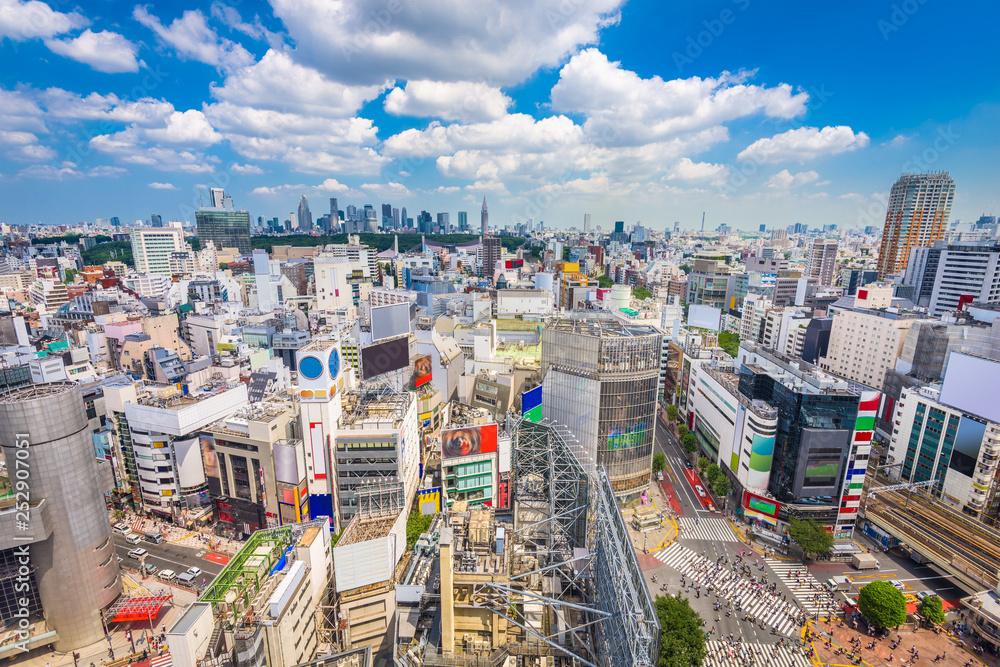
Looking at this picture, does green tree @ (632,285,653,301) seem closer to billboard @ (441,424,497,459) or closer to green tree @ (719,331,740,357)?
green tree @ (719,331,740,357)

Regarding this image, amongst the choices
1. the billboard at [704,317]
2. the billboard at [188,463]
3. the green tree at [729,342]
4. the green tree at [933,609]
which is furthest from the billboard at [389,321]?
the billboard at [704,317]

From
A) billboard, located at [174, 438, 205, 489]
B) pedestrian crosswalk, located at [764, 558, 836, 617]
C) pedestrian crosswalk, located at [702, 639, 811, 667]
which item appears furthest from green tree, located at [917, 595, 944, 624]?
billboard, located at [174, 438, 205, 489]

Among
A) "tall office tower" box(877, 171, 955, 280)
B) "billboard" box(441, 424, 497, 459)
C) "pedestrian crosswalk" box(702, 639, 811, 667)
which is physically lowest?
"pedestrian crosswalk" box(702, 639, 811, 667)

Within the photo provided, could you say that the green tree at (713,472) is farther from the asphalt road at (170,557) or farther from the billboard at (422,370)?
the asphalt road at (170,557)

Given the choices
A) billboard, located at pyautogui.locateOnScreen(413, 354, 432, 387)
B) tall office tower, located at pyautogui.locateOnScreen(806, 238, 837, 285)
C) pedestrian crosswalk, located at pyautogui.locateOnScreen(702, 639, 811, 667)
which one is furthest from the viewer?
tall office tower, located at pyautogui.locateOnScreen(806, 238, 837, 285)

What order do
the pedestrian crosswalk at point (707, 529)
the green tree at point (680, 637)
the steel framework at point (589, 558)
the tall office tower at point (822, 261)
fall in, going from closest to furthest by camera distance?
the steel framework at point (589, 558) < the green tree at point (680, 637) < the pedestrian crosswalk at point (707, 529) < the tall office tower at point (822, 261)
